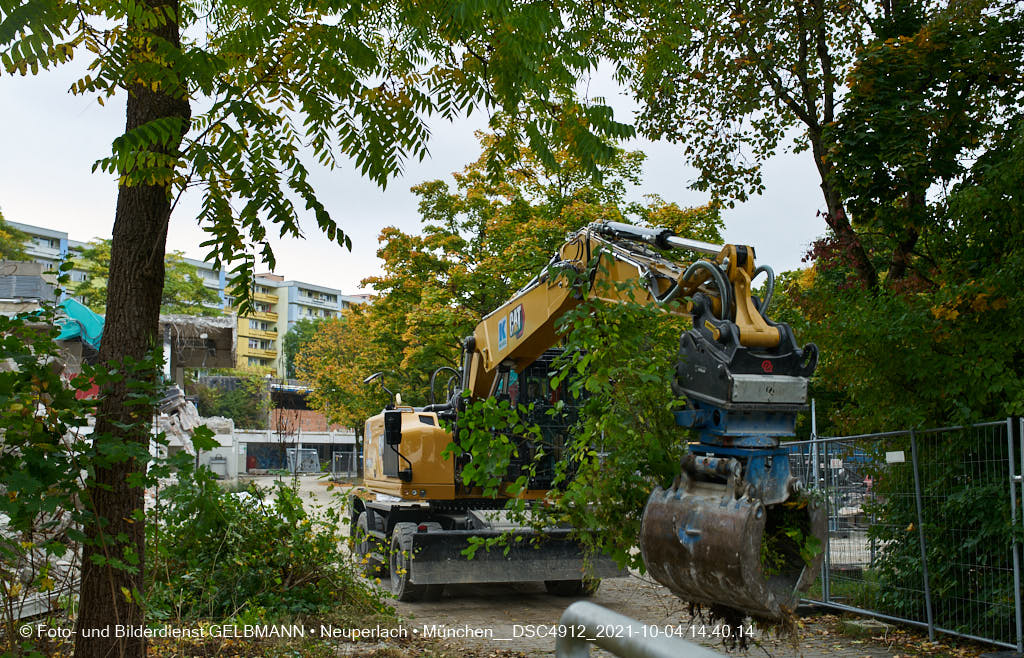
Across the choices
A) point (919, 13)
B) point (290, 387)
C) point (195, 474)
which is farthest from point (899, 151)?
point (290, 387)

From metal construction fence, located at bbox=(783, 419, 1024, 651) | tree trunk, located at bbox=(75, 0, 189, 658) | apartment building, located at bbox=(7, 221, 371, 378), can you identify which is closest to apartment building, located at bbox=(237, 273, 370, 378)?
apartment building, located at bbox=(7, 221, 371, 378)

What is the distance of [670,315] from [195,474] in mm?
3381

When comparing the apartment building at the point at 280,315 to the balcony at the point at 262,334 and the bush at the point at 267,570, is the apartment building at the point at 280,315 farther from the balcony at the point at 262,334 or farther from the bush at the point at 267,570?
the bush at the point at 267,570

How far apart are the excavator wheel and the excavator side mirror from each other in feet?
23.5

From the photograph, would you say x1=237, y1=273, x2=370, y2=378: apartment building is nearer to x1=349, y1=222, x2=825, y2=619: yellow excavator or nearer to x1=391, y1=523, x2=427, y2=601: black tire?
x1=391, y1=523, x2=427, y2=601: black tire

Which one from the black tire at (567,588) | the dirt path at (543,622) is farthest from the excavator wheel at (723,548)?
the black tire at (567,588)

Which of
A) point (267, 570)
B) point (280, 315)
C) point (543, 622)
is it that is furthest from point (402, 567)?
point (280, 315)

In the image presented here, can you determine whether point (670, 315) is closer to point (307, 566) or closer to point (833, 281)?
point (307, 566)

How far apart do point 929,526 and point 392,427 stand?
6.81m

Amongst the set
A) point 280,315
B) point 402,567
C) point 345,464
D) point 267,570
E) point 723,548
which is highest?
point 280,315

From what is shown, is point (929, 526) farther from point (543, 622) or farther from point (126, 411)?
point (126, 411)

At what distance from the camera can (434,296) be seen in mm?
23078

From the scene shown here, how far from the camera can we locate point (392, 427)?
12047 mm

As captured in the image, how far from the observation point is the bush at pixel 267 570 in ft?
23.1
